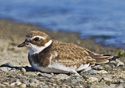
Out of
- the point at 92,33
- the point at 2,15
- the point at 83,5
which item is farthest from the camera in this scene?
the point at 83,5

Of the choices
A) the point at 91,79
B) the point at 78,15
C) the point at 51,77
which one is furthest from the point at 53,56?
the point at 78,15

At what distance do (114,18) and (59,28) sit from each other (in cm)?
357

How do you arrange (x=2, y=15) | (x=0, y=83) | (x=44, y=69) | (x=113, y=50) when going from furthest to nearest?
(x=2, y=15)
(x=113, y=50)
(x=44, y=69)
(x=0, y=83)

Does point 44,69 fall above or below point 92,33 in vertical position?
below

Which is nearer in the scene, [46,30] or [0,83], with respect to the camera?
[0,83]

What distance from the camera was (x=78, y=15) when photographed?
22719 mm

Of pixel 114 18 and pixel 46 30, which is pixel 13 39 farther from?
pixel 114 18

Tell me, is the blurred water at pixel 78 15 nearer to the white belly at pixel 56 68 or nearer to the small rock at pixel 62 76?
the white belly at pixel 56 68

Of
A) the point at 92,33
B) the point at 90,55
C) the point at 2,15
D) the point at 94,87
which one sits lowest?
the point at 94,87

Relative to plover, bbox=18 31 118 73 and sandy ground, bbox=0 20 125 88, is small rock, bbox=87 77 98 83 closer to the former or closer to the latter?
sandy ground, bbox=0 20 125 88

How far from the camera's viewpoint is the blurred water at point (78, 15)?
16719 millimetres

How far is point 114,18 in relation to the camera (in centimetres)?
2033

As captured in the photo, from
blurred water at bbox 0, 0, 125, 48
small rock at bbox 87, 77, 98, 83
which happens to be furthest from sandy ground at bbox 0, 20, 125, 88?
blurred water at bbox 0, 0, 125, 48

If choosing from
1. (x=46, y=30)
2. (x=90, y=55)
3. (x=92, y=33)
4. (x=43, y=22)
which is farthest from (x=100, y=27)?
(x=90, y=55)
